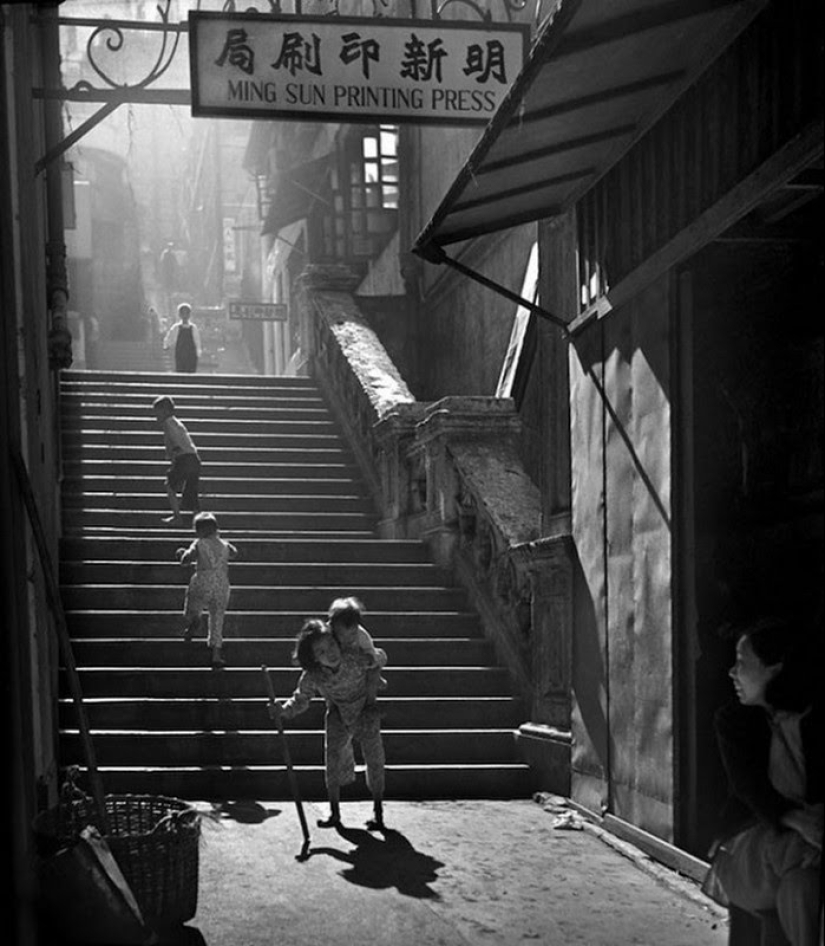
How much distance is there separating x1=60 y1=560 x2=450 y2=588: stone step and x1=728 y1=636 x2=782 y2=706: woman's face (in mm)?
8807

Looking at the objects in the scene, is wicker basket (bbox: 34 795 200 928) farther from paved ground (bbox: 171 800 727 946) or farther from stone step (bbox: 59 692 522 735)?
stone step (bbox: 59 692 522 735)

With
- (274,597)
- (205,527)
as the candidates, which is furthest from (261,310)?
(205,527)

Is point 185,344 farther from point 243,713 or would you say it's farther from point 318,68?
point 318,68

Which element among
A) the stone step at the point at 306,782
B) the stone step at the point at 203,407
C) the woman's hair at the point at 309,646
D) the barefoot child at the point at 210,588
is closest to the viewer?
the woman's hair at the point at 309,646

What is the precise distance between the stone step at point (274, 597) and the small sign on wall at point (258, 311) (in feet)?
68.5

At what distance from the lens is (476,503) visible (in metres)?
13.1

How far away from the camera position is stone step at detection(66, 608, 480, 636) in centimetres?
1243

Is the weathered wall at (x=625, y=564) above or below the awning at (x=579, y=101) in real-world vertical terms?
below

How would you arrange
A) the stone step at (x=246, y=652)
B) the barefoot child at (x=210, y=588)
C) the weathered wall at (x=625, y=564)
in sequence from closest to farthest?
the weathered wall at (x=625, y=564)
the barefoot child at (x=210, y=588)
the stone step at (x=246, y=652)

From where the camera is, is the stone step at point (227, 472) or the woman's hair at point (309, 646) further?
the stone step at point (227, 472)

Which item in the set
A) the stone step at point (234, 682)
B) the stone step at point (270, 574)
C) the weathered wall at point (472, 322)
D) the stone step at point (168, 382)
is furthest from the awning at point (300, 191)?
the stone step at point (234, 682)

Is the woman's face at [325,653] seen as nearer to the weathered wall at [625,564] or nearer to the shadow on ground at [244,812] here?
the shadow on ground at [244,812]

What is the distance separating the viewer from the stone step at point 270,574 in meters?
13.3

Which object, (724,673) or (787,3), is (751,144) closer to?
(787,3)
